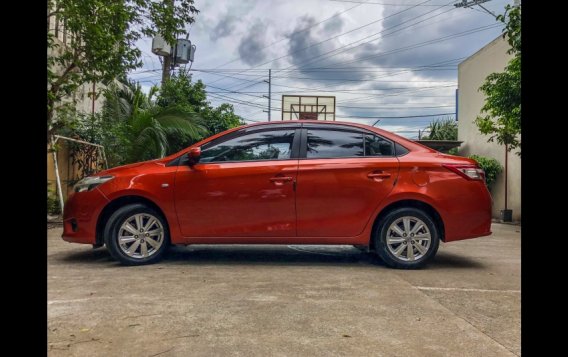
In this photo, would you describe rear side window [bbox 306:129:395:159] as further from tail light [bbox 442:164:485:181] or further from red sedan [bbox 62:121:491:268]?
tail light [bbox 442:164:485:181]

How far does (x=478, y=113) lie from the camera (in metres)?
16.4

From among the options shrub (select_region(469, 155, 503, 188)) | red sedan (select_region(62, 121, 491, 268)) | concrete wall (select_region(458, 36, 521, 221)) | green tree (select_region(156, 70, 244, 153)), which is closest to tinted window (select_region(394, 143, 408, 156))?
red sedan (select_region(62, 121, 491, 268))

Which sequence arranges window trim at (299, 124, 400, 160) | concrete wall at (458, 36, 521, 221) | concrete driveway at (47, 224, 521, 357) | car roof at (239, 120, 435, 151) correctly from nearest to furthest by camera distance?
1. concrete driveway at (47, 224, 521, 357)
2. window trim at (299, 124, 400, 160)
3. car roof at (239, 120, 435, 151)
4. concrete wall at (458, 36, 521, 221)

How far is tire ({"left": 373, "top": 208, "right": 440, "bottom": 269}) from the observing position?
482 centimetres

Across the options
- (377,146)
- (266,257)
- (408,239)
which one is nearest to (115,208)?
(266,257)

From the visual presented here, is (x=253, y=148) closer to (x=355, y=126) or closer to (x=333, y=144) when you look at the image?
(x=333, y=144)

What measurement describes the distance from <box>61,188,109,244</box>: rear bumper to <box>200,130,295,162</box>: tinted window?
1.19 m

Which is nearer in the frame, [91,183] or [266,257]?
[91,183]

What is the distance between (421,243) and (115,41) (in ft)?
19.1

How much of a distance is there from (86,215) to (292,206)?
221 centimetres

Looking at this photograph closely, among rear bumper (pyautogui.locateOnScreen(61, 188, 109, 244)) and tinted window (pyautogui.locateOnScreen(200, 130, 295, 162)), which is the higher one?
tinted window (pyautogui.locateOnScreen(200, 130, 295, 162))
